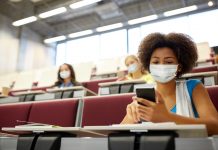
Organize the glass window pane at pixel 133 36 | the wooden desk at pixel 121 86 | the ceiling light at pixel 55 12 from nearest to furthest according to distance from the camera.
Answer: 1. the wooden desk at pixel 121 86
2. the ceiling light at pixel 55 12
3. the glass window pane at pixel 133 36

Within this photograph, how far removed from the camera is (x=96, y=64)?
17.4 ft

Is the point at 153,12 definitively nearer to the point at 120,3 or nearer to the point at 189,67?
the point at 120,3

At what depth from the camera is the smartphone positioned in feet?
3.15

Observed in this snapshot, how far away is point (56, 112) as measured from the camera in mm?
1984

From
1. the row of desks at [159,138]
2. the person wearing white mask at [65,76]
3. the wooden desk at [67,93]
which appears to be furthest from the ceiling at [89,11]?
the row of desks at [159,138]

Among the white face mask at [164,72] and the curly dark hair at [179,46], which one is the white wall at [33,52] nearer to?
the curly dark hair at [179,46]

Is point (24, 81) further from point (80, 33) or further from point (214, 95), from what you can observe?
point (214, 95)

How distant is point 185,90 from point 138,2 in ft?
21.3

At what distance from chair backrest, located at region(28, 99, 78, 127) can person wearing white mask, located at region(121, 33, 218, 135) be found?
66 cm

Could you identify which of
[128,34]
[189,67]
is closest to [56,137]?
[189,67]

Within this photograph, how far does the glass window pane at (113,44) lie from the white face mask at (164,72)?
6.85 m

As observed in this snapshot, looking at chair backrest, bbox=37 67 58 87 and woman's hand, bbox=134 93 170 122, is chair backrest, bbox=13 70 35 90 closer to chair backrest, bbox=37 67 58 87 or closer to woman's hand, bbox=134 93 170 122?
chair backrest, bbox=37 67 58 87

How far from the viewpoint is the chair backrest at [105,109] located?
177 centimetres

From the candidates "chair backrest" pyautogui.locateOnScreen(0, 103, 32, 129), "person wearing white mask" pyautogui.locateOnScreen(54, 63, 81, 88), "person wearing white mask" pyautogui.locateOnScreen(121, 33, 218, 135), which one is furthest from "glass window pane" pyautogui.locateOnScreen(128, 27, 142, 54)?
"person wearing white mask" pyautogui.locateOnScreen(121, 33, 218, 135)
